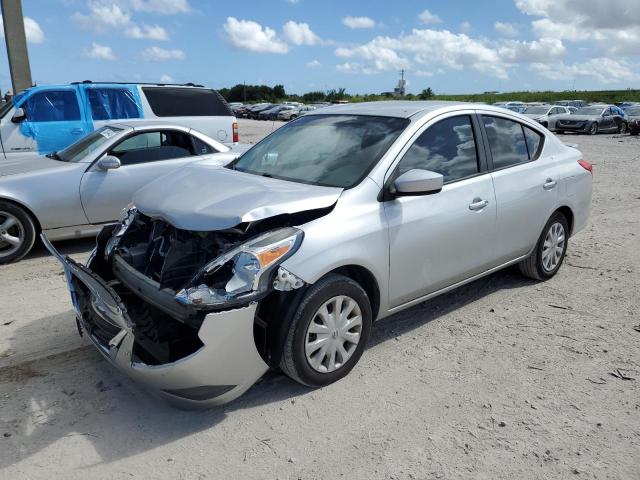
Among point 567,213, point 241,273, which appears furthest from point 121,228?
point 567,213

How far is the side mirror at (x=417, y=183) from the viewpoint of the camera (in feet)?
11.2

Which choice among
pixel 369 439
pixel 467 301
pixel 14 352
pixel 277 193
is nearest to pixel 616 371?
pixel 467 301

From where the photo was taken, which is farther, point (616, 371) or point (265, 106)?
point (265, 106)

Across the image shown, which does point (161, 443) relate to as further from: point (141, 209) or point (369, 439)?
point (141, 209)

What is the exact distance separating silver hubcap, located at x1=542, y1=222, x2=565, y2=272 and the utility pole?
18765mm

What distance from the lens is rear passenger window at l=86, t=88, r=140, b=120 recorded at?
356 inches

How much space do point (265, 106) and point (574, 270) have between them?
48.0 meters

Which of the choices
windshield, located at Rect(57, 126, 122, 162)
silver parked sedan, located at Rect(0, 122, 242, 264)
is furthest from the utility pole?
silver parked sedan, located at Rect(0, 122, 242, 264)

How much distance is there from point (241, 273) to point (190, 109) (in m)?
7.17

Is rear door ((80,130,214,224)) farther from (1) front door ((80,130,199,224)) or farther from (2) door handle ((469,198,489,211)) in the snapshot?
(2) door handle ((469,198,489,211))

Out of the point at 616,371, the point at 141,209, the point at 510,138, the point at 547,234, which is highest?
the point at 510,138

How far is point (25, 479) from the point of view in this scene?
2561mm

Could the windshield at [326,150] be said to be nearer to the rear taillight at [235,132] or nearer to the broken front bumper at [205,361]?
the broken front bumper at [205,361]

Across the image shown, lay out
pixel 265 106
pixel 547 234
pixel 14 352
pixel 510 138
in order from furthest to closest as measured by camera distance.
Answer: pixel 265 106, pixel 547 234, pixel 510 138, pixel 14 352
